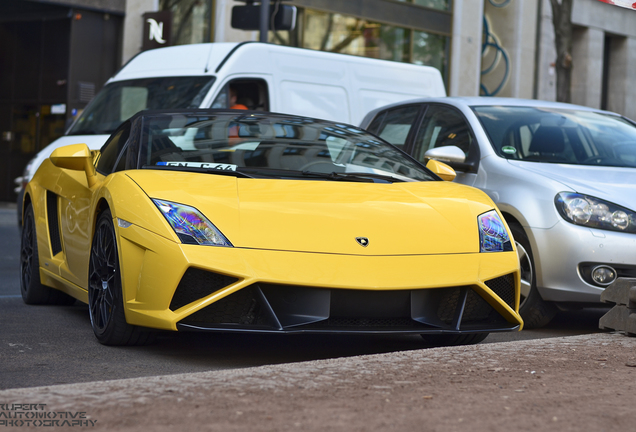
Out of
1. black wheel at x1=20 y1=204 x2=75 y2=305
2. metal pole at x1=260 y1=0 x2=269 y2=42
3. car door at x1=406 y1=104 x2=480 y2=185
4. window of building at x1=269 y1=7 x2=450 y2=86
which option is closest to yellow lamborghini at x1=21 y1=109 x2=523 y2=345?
black wheel at x1=20 y1=204 x2=75 y2=305

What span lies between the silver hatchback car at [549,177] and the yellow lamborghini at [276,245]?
Result: 860 millimetres

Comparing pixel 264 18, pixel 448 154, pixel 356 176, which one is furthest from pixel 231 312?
pixel 264 18

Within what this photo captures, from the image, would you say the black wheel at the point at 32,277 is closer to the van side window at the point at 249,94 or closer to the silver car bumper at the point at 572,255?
the silver car bumper at the point at 572,255

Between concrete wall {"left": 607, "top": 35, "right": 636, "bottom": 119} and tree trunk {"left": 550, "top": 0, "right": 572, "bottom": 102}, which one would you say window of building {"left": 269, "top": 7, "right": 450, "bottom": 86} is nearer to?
tree trunk {"left": 550, "top": 0, "right": 572, "bottom": 102}

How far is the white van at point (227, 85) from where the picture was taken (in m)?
9.82

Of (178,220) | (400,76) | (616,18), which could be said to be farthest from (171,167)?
(616,18)

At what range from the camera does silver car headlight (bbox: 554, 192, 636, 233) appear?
5.45 m

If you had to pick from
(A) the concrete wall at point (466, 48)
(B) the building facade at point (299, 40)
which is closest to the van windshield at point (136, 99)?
(B) the building facade at point (299, 40)

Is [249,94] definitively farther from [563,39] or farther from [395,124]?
[563,39]

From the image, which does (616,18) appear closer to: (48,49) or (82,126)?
(48,49)

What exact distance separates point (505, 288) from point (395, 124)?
3541mm

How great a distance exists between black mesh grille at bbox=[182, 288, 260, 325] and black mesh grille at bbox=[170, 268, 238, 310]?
0.23ft

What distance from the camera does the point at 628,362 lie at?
3.99 metres

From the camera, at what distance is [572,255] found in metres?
5.45
